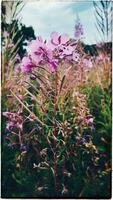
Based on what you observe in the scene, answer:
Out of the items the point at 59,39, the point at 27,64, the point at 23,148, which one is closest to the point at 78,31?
the point at 59,39

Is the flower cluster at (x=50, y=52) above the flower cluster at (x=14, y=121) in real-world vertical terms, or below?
above

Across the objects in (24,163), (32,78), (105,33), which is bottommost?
(24,163)

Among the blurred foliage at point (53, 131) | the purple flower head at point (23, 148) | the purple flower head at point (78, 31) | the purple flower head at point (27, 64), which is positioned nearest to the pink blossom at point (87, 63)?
the blurred foliage at point (53, 131)

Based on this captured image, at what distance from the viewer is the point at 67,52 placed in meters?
4.09

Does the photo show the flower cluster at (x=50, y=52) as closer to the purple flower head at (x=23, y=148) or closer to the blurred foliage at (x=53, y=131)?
the blurred foliage at (x=53, y=131)

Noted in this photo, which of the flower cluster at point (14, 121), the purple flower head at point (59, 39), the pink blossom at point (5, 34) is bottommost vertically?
the flower cluster at point (14, 121)

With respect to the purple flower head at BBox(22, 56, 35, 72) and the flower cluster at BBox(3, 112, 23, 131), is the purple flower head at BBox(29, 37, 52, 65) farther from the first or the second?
the flower cluster at BBox(3, 112, 23, 131)

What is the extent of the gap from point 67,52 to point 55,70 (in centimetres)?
16

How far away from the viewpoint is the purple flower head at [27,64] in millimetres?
4117

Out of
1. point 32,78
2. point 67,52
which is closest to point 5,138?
point 32,78

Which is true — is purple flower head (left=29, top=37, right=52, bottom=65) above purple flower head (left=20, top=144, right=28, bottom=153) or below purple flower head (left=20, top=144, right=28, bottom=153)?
above

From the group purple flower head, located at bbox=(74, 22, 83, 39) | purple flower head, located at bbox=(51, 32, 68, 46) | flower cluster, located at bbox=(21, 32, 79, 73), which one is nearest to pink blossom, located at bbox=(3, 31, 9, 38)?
flower cluster, located at bbox=(21, 32, 79, 73)

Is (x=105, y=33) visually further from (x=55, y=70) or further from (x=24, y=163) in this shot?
(x=24, y=163)

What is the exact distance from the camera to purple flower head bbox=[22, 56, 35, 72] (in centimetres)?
412
